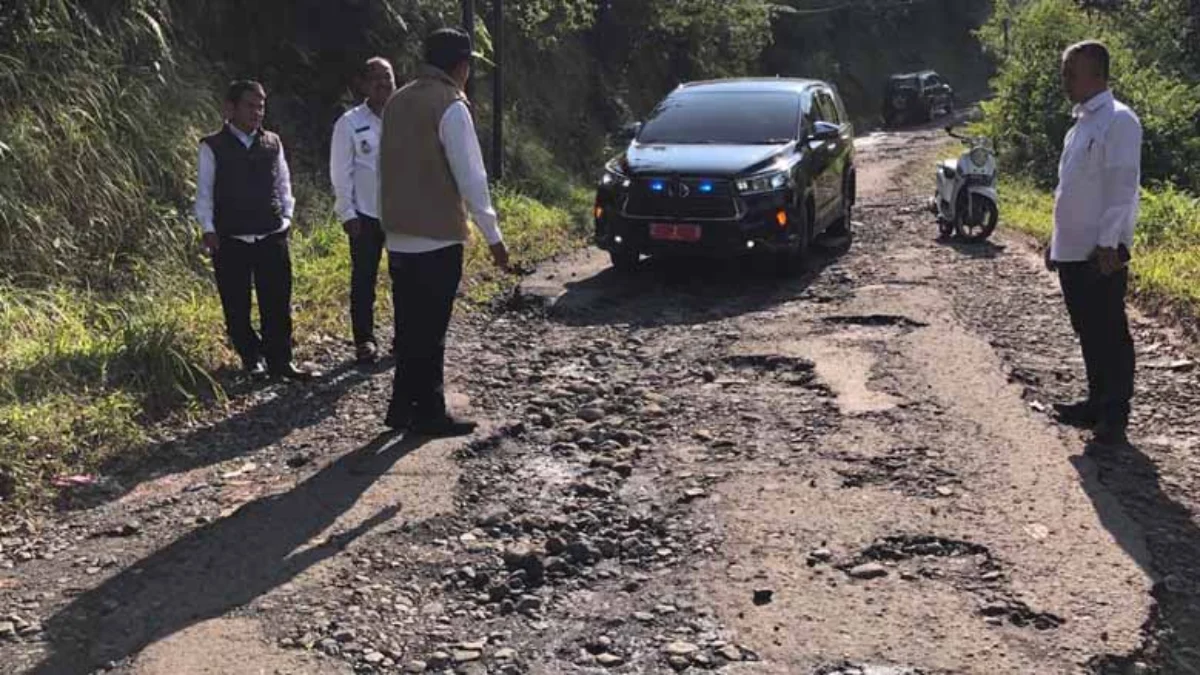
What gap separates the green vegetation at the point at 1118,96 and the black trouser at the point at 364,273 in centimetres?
719

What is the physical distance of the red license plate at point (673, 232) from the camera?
8742 millimetres

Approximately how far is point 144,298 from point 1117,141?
5.67 m

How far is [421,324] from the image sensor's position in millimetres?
5402

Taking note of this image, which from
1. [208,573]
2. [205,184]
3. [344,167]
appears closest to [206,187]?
[205,184]

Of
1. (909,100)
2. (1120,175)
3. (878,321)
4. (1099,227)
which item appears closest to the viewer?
(1120,175)

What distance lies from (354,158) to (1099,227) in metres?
4.05

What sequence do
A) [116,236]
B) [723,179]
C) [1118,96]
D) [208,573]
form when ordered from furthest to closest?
[1118,96], [723,179], [116,236], [208,573]

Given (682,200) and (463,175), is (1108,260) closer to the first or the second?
(463,175)

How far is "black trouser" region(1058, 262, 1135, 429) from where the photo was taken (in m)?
5.11

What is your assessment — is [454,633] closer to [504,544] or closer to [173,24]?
[504,544]

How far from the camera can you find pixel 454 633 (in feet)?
11.6

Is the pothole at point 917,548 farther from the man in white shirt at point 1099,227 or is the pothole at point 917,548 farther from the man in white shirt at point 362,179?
the man in white shirt at point 362,179

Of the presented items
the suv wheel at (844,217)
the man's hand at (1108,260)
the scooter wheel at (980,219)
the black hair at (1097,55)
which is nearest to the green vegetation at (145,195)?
the suv wheel at (844,217)

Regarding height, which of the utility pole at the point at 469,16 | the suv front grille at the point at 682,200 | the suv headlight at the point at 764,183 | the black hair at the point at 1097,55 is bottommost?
the suv front grille at the point at 682,200
